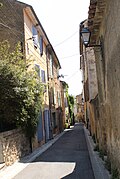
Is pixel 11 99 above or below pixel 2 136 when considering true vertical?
above

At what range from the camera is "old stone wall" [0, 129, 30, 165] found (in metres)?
11.8

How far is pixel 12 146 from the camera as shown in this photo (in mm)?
12922

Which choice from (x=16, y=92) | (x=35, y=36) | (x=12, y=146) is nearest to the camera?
(x=12, y=146)

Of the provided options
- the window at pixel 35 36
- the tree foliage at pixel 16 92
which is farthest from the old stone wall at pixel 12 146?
the window at pixel 35 36

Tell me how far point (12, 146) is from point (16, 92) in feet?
7.69

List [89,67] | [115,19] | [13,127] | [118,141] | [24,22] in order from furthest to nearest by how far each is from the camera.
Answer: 1. [89,67]
2. [24,22]
3. [13,127]
4. [118,141]
5. [115,19]

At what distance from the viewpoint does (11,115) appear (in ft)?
45.2

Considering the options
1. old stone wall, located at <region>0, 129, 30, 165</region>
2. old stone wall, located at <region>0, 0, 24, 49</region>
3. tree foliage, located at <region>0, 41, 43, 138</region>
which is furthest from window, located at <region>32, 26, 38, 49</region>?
old stone wall, located at <region>0, 129, 30, 165</region>

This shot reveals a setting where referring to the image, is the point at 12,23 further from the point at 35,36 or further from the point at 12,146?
the point at 12,146

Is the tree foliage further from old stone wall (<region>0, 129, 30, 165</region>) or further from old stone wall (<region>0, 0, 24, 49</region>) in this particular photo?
old stone wall (<region>0, 0, 24, 49</region>)

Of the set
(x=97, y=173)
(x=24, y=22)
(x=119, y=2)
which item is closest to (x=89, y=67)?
(x=24, y=22)

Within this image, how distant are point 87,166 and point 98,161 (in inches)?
25.6

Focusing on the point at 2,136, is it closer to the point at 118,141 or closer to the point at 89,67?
the point at 118,141

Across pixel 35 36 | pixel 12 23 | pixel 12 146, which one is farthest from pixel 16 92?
pixel 35 36
